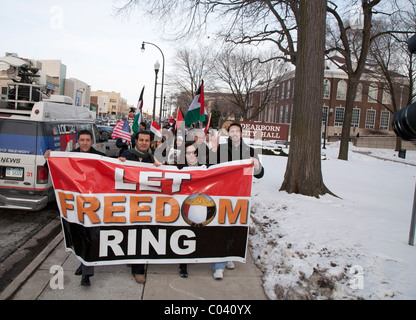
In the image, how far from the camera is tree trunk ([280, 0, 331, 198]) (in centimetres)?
732

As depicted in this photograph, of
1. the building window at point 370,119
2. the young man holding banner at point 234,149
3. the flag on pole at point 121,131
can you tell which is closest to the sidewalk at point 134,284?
the young man holding banner at point 234,149

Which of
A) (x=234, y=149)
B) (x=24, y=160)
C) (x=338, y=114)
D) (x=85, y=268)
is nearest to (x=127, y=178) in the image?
(x=85, y=268)

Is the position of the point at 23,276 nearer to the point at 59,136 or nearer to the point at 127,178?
the point at 127,178

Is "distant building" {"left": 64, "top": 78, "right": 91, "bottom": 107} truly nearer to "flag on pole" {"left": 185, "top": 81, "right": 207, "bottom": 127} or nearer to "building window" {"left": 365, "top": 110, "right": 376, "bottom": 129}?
"building window" {"left": 365, "top": 110, "right": 376, "bottom": 129}

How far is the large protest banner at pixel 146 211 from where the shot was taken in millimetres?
3855

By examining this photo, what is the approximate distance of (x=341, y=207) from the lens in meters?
6.60

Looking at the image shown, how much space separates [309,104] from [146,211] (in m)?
5.03

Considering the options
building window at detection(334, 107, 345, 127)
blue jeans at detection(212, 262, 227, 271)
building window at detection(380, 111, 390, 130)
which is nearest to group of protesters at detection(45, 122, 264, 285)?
blue jeans at detection(212, 262, 227, 271)

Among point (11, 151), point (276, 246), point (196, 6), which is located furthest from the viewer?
point (196, 6)

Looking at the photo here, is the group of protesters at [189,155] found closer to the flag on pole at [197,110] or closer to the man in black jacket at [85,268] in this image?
the man in black jacket at [85,268]

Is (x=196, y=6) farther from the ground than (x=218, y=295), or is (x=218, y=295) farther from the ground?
(x=196, y=6)
